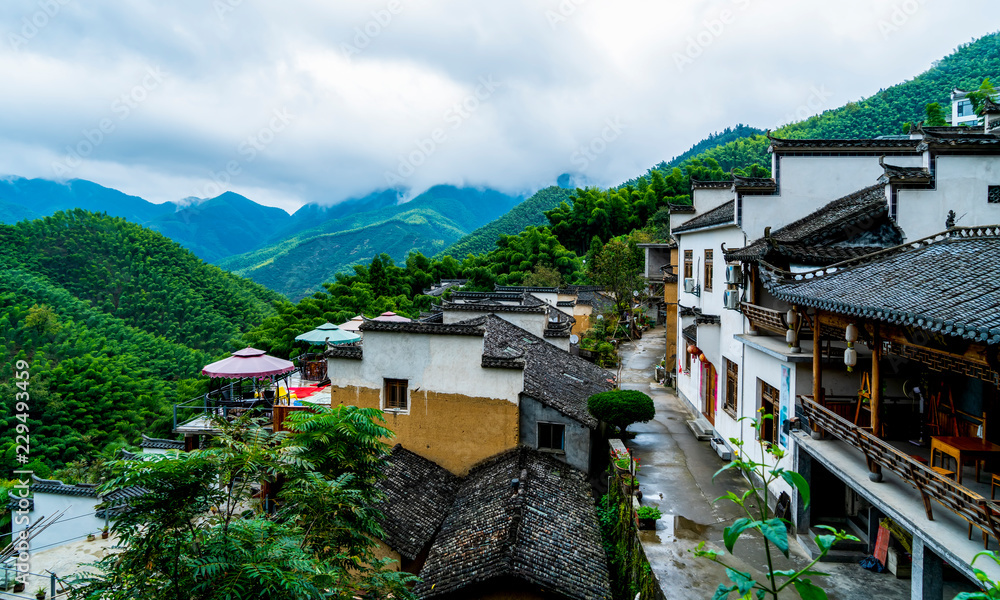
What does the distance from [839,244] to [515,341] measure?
8.76 meters

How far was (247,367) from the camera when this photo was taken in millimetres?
13695

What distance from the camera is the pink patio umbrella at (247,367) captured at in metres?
13.4

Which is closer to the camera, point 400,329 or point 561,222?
point 400,329

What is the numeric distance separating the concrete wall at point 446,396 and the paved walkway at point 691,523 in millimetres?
3449

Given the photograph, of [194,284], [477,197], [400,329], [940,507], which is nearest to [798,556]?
[940,507]

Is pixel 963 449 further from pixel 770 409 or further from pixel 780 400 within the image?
pixel 770 409

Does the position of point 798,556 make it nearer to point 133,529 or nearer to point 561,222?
point 133,529

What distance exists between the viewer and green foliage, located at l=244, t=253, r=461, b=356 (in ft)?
105

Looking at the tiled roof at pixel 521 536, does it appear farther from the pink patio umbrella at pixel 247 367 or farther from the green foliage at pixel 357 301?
the green foliage at pixel 357 301

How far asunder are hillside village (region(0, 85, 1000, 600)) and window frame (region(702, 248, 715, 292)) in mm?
98

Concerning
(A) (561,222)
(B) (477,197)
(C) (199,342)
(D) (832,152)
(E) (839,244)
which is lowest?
(C) (199,342)

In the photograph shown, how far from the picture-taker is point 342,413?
716cm

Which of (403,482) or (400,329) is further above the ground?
(400,329)

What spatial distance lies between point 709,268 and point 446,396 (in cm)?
831
